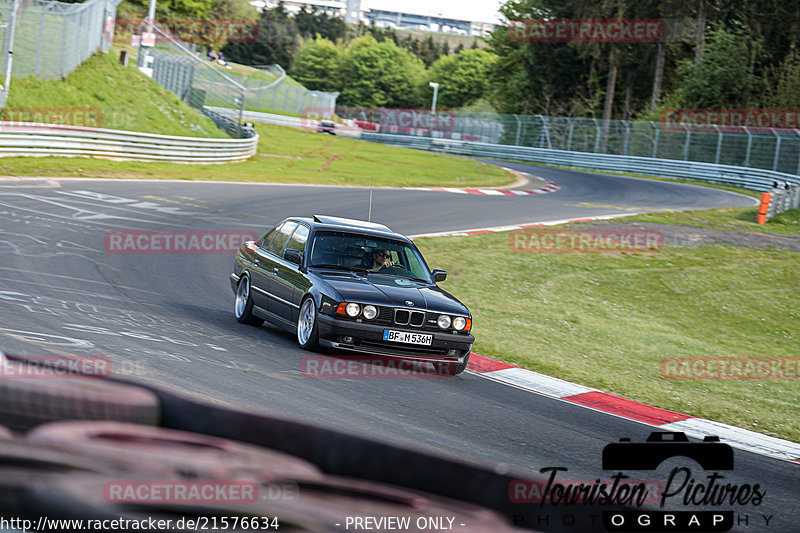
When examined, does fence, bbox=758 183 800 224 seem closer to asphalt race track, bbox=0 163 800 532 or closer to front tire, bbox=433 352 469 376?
asphalt race track, bbox=0 163 800 532

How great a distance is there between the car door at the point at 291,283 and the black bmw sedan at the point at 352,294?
0.04 ft

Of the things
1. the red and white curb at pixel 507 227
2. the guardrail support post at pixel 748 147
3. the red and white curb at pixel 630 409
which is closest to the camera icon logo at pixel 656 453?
the red and white curb at pixel 630 409

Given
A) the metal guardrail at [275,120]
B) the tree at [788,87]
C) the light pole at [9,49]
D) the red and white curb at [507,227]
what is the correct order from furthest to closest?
the metal guardrail at [275,120] → the tree at [788,87] → the light pole at [9,49] → the red and white curb at [507,227]

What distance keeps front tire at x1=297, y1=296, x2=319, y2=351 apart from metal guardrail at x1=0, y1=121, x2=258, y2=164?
18514 millimetres

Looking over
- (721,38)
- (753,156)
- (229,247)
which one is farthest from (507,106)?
(229,247)

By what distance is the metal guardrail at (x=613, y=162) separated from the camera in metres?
43.2

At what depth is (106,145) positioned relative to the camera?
29594 millimetres

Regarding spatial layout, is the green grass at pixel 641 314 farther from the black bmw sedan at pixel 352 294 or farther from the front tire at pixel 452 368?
the black bmw sedan at pixel 352 294

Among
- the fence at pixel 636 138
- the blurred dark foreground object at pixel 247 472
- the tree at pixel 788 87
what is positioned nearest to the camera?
the blurred dark foreground object at pixel 247 472

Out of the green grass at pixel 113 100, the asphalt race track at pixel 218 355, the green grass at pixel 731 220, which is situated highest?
the green grass at pixel 113 100

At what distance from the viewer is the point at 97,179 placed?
25.4 meters

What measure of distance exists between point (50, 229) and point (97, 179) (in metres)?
9.72

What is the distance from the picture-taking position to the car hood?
9297 mm

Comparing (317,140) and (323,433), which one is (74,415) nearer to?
(323,433)
